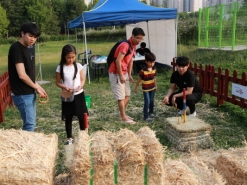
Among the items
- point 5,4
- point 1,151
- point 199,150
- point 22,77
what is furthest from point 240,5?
point 5,4

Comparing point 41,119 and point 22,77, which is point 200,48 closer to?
point 41,119

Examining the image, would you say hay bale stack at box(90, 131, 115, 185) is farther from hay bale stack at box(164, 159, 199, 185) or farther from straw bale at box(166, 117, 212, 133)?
straw bale at box(166, 117, 212, 133)

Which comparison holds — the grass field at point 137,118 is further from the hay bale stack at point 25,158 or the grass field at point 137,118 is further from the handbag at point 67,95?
the hay bale stack at point 25,158

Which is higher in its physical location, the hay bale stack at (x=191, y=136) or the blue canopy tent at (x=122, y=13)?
the blue canopy tent at (x=122, y=13)

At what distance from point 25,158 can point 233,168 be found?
1.93 m

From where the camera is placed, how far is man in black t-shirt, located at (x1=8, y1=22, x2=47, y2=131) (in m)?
3.21

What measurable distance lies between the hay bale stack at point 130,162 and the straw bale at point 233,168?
107 cm

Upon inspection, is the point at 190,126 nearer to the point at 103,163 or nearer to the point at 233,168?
the point at 233,168

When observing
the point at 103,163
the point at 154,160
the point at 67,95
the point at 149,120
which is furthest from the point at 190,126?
the point at 103,163

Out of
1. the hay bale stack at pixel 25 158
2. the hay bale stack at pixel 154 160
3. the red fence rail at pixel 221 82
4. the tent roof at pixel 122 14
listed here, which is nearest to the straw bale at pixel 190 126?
the red fence rail at pixel 221 82

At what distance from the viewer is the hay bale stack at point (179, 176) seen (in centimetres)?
248

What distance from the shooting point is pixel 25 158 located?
6.88 ft

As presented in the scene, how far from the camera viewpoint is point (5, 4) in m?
52.3

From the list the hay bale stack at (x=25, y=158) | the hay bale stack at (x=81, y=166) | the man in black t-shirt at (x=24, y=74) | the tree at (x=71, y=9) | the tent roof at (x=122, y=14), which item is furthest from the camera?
the tree at (x=71, y=9)
